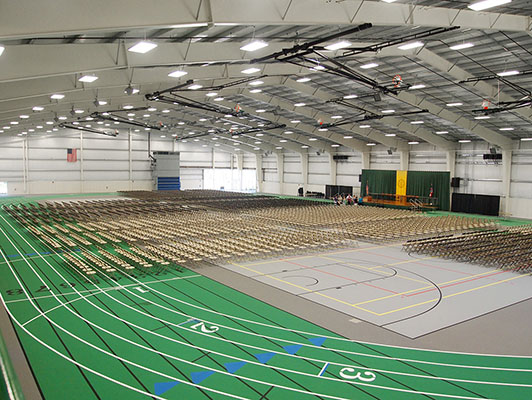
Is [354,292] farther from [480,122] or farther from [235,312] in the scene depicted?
[480,122]

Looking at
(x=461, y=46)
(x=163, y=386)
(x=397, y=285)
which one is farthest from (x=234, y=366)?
(x=461, y=46)

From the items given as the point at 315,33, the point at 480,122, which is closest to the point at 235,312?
the point at 315,33

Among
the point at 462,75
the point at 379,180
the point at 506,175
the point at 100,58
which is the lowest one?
the point at 379,180

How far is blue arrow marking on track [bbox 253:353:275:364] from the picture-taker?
8758mm

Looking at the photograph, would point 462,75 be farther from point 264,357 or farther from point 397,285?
point 264,357

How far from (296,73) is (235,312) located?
53.7 ft

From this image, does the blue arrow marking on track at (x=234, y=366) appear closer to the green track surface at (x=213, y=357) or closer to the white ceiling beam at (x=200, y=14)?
the green track surface at (x=213, y=357)

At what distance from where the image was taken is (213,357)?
8859mm

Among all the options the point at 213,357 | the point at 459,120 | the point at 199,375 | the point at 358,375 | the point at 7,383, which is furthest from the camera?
the point at 459,120

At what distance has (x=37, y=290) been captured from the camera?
44.6 feet

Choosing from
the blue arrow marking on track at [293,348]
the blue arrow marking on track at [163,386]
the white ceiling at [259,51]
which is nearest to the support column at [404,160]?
the white ceiling at [259,51]

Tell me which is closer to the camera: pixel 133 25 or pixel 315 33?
pixel 133 25

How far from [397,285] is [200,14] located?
11.3 metres

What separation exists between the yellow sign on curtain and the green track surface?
36952 millimetres
